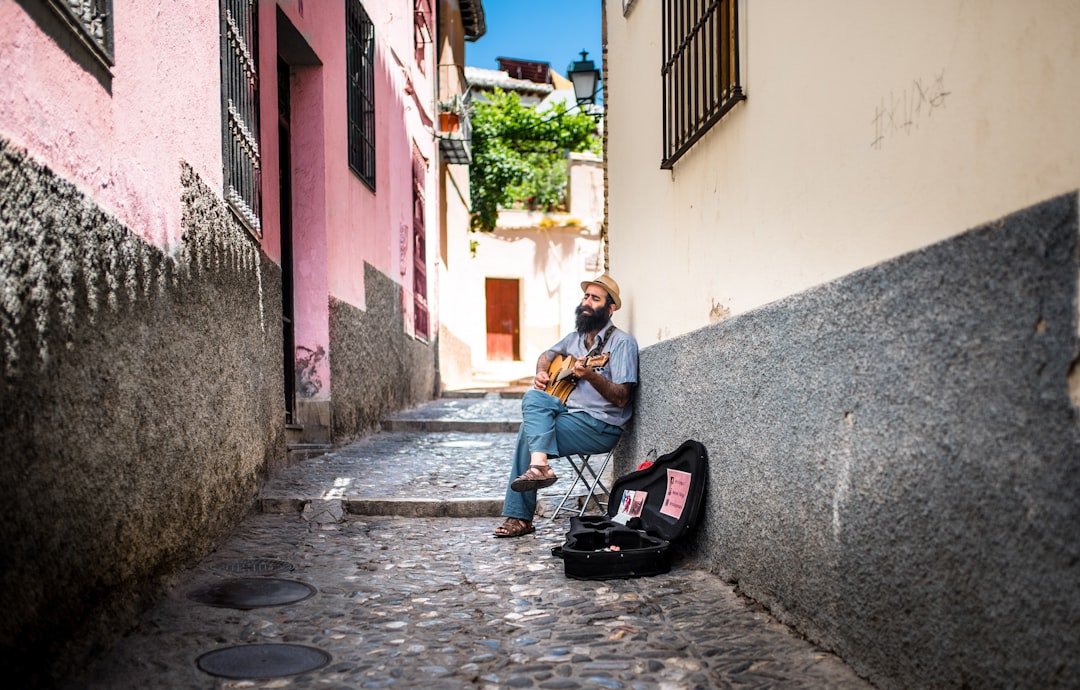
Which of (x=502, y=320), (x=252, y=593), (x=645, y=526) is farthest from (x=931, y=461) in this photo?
(x=502, y=320)

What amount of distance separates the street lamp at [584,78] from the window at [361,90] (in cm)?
403

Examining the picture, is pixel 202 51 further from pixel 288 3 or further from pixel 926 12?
pixel 926 12

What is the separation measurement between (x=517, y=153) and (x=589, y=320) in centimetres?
1914

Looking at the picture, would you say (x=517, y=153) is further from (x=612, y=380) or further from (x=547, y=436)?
(x=547, y=436)

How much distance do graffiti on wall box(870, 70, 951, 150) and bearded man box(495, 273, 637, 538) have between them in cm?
285

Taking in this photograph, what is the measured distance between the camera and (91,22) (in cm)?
311

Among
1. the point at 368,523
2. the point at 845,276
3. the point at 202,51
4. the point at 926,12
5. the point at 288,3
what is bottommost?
the point at 368,523

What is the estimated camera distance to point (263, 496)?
5.48m

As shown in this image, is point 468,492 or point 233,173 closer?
point 233,173

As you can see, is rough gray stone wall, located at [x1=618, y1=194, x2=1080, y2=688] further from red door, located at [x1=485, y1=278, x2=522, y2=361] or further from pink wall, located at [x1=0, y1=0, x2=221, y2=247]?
red door, located at [x1=485, y1=278, x2=522, y2=361]

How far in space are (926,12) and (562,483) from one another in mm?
4760

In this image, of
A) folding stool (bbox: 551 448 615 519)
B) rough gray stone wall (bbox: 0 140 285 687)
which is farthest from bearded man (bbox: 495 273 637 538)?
rough gray stone wall (bbox: 0 140 285 687)

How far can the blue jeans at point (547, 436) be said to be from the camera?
5254 mm

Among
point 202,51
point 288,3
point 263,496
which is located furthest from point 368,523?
point 288,3
